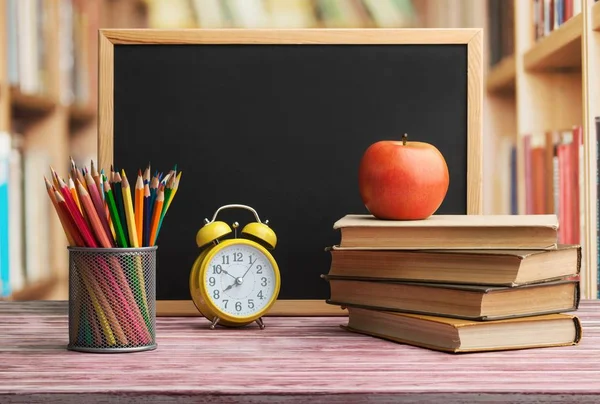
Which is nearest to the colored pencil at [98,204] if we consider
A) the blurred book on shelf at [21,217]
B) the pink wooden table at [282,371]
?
the pink wooden table at [282,371]

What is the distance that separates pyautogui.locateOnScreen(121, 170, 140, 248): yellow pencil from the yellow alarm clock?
151 millimetres

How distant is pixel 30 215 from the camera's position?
261 cm

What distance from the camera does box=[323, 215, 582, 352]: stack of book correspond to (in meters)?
0.96

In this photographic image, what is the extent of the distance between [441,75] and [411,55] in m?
0.05

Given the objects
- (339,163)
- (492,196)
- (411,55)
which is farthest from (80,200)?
(492,196)

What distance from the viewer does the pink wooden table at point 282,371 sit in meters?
0.75

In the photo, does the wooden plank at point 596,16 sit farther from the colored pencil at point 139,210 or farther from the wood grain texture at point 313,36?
the colored pencil at point 139,210

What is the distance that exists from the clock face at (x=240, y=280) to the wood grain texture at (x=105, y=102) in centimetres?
25

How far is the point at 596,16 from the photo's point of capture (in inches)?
73.5

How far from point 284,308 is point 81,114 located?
2.01 meters

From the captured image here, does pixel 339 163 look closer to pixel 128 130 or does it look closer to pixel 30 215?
pixel 128 130

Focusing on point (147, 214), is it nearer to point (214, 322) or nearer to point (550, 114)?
point (214, 322)

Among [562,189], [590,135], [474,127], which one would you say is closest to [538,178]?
[562,189]

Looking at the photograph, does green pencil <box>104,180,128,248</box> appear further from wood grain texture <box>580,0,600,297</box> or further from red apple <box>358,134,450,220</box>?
wood grain texture <box>580,0,600,297</box>
